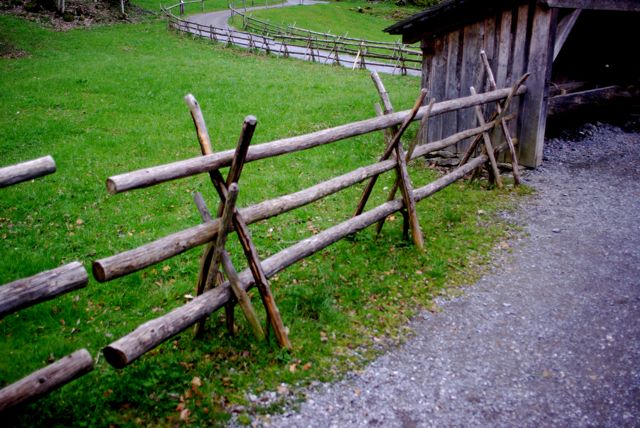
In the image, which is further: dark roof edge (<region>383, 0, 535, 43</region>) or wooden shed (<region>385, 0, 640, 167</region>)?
dark roof edge (<region>383, 0, 535, 43</region>)

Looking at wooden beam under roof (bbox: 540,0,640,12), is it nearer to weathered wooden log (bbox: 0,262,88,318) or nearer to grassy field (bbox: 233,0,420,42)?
weathered wooden log (bbox: 0,262,88,318)

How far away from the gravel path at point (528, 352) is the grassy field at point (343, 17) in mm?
33301

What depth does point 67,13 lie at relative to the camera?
107 ft

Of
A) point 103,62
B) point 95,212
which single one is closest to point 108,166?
point 95,212

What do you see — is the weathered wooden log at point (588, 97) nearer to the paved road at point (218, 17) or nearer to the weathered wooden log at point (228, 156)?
the weathered wooden log at point (228, 156)

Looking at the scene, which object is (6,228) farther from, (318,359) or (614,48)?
(614,48)

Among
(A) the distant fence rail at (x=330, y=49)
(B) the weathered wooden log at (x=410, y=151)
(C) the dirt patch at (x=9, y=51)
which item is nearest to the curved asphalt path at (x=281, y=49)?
(A) the distant fence rail at (x=330, y=49)

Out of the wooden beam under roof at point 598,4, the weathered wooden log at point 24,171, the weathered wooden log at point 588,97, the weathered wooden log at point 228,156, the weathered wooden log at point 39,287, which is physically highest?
the wooden beam under roof at point 598,4

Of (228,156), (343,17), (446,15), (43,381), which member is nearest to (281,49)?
(343,17)

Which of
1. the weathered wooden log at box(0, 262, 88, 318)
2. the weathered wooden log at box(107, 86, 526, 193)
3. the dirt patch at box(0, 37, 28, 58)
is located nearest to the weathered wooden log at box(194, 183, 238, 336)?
the weathered wooden log at box(107, 86, 526, 193)

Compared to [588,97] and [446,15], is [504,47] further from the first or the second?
[588,97]

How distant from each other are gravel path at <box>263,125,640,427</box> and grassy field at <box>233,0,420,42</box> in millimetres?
33301

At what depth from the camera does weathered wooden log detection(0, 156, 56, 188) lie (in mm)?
3330

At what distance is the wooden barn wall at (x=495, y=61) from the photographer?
948 cm
